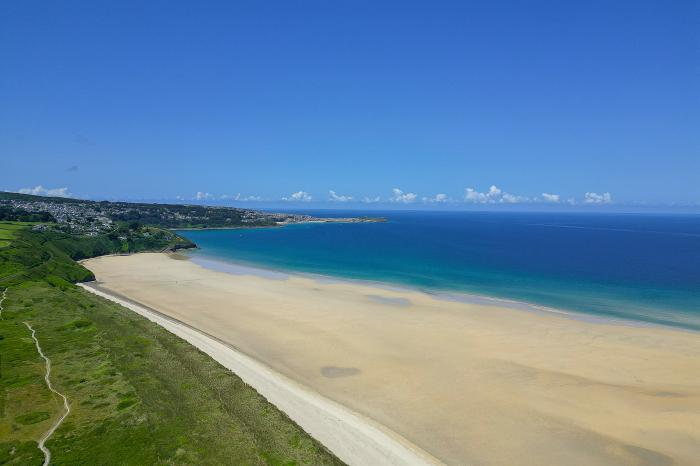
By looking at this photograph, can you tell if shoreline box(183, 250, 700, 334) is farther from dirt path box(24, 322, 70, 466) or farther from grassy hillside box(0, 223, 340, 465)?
dirt path box(24, 322, 70, 466)

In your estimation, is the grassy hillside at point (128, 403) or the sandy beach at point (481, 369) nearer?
the grassy hillside at point (128, 403)

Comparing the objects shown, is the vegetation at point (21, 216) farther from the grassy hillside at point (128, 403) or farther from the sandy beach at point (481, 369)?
the grassy hillside at point (128, 403)

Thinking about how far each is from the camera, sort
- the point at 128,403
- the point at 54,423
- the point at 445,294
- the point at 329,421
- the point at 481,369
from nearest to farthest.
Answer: the point at 54,423 → the point at 128,403 → the point at 329,421 → the point at 481,369 → the point at 445,294

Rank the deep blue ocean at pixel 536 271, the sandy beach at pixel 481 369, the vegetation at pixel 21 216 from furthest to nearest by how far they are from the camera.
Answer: the vegetation at pixel 21 216, the deep blue ocean at pixel 536 271, the sandy beach at pixel 481 369

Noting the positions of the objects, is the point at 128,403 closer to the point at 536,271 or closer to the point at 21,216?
the point at 536,271

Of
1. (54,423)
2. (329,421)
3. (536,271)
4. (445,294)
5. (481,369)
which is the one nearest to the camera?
(54,423)

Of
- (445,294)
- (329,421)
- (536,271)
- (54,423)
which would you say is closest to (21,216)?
(54,423)

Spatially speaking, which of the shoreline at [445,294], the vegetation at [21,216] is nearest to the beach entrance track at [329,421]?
the shoreline at [445,294]

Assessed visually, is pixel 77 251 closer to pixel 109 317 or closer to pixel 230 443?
pixel 109 317
